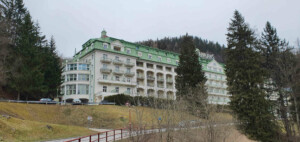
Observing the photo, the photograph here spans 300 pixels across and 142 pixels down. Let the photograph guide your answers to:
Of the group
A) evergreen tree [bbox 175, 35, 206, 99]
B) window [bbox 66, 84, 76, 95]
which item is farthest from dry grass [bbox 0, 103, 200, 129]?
evergreen tree [bbox 175, 35, 206, 99]

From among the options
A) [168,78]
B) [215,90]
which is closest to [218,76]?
[215,90]

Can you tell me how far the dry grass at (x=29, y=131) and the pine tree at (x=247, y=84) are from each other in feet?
60.9

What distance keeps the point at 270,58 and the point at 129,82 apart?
29291mm

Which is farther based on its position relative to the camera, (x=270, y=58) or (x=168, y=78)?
(x=168, y=78)

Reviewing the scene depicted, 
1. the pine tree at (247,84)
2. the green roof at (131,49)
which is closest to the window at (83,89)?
the green roof at (131,49)

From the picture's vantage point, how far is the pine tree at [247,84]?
2308 centimetres

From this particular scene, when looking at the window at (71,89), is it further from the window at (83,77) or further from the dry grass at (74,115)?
the dry grass at (74,115)

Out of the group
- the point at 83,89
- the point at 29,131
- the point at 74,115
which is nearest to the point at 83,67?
the point at 83,89

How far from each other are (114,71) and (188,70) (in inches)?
664

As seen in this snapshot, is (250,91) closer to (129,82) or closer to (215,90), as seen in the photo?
(129,82)

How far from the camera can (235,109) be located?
24875 mm

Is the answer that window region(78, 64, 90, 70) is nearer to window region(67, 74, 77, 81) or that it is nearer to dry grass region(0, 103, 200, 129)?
window region(67, 74, 77, 81)

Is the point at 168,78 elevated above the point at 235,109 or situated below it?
above

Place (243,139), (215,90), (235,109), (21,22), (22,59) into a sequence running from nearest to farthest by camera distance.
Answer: (243,139) → (235,109) → (22,59) → (21,22) → (215,90)
